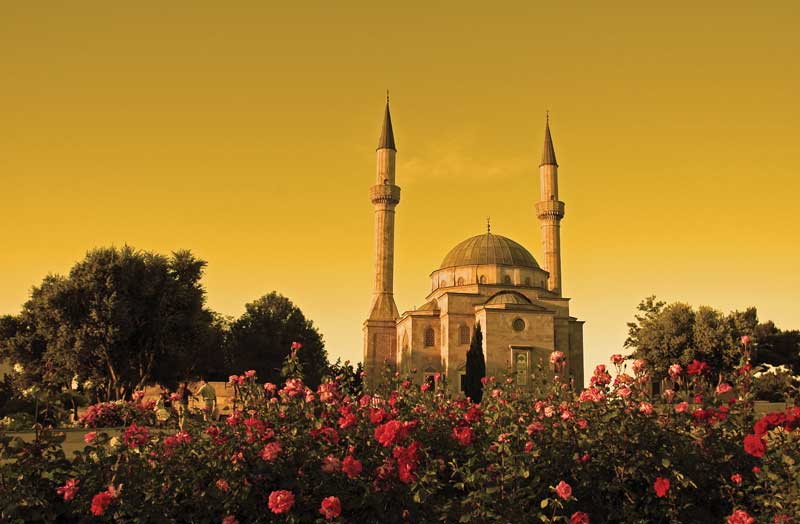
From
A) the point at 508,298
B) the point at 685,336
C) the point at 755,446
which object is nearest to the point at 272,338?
the point at 508,298

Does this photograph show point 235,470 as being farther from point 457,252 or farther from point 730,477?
point 457,252

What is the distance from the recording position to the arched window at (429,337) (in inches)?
1671

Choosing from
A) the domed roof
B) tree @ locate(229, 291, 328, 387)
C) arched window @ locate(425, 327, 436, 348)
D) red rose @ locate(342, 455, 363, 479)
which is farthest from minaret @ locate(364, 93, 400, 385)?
red rose @ locate(342, 455, 363, 479)

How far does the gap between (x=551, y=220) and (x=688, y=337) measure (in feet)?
40.0

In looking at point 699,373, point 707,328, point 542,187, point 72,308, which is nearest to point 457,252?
point 542,187

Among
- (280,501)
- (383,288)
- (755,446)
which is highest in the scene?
(383,288)

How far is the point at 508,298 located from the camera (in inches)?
1610

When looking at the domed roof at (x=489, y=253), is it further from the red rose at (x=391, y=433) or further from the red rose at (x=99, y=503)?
the red rose at (x=99, y=503)

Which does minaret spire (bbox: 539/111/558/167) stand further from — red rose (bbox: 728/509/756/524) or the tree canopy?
red rose (bbox: 728/509/756/524)

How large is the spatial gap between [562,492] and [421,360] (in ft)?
121

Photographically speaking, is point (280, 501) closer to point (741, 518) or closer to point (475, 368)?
point (741, 518)

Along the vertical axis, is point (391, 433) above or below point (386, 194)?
below

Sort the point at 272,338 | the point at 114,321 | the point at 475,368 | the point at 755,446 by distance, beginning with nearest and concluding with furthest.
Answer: the point at 755,446 → the point at 114,321 → the point at 475,368 → the point at 272,338

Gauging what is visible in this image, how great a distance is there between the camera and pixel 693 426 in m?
7.05
